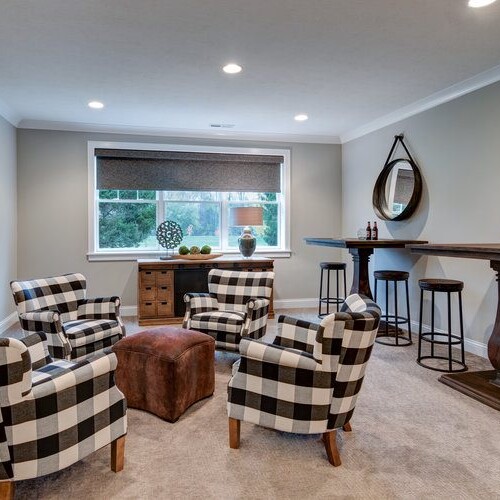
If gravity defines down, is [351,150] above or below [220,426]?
above

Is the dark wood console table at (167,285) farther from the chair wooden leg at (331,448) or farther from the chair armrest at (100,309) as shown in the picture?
the chair wooden leg at (331,448)

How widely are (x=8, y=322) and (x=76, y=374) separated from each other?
3.78 m

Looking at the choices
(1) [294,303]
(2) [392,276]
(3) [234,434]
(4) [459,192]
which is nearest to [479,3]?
(4) [459,192]

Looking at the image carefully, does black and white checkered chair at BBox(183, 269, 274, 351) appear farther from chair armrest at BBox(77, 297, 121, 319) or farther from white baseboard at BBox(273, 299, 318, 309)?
white baseboard at BBox(273, 299, 318, 309)

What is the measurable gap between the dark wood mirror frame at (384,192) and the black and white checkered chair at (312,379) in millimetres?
2825

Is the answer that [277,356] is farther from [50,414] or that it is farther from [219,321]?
[219,321]

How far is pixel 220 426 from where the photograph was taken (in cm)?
253

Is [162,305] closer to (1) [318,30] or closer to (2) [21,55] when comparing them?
(2) [21,55]

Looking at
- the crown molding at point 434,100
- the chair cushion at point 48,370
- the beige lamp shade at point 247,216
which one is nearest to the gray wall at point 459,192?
the crown molding at point 434,100

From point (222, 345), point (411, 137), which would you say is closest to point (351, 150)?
point (411, 137)

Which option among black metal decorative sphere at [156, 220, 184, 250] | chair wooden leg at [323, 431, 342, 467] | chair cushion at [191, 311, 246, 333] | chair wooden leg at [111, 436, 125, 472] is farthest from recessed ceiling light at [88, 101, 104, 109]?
chair wooden leg at [323, 431, 342, 467]

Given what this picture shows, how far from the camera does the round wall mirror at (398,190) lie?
461 cm

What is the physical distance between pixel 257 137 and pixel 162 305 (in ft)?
8.82

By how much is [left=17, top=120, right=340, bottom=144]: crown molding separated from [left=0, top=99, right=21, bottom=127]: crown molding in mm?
128
